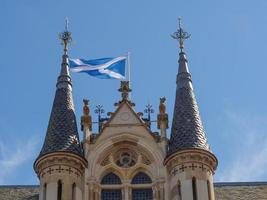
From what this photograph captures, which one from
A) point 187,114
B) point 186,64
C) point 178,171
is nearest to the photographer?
point 178,171

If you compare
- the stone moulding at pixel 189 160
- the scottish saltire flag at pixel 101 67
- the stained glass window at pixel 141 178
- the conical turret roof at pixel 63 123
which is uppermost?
the scottish saltire flag at pixel 101 67

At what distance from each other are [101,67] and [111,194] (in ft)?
34.1

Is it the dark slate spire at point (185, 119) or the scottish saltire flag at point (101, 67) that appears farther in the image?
the scottish saltire flag at point (101, 67)

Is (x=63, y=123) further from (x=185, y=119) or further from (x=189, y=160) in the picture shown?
(x=189, y=160)

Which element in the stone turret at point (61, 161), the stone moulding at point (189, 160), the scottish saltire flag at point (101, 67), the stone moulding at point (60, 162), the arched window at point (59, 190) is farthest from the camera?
the scottish saltire flag at point (101, 67)

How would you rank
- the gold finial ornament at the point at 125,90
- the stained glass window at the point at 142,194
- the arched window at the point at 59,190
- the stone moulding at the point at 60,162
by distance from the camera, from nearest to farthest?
the arched window at the point at 59,190
the stone moulding at the point at 60,162
the stained glass window at the point at 142,194
the gold finial ornament at the point at 125,90

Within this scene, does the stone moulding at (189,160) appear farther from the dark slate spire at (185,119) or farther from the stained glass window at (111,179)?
the stained glass window at (111,179)

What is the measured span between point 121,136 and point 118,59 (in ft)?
25.2

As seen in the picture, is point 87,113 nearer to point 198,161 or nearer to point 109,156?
point 109,156

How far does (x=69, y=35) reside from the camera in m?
59.9

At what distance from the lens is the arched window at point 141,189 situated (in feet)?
167

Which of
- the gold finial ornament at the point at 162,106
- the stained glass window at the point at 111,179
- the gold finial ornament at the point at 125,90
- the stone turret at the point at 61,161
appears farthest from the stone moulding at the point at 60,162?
the gold finial ornament at the point at 162,106

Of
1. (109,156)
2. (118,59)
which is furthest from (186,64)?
(109,156)

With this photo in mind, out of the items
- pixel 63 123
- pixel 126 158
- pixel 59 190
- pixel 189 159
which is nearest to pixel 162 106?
pixel 126 158
